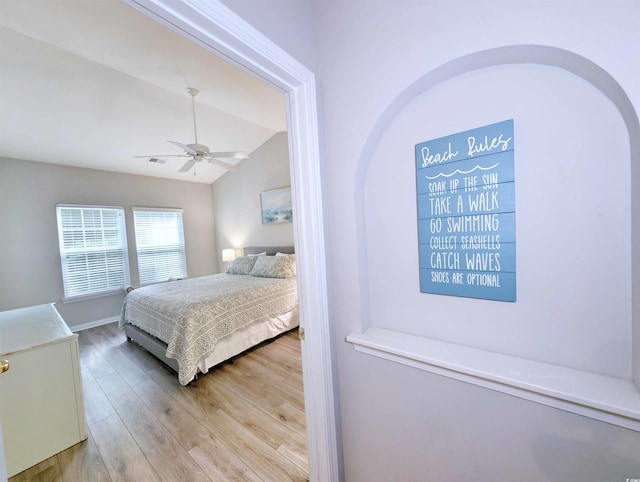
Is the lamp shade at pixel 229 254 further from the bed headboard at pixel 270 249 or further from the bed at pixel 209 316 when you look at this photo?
the bed at pixel 209 316

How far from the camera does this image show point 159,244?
4.75m

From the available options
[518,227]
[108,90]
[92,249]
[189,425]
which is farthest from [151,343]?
[518,227]

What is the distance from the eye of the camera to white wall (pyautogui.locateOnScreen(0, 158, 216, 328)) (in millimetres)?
3250

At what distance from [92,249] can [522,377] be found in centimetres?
542

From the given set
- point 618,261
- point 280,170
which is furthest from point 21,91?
point 618,261

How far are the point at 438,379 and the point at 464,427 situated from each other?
179 mm

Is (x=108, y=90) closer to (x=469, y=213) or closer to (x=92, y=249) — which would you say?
(x=92, y=249)

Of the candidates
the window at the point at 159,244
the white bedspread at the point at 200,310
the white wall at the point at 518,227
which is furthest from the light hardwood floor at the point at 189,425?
the window at the point at 159,244

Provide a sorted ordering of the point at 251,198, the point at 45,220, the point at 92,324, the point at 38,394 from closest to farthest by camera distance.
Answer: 1. the point at 38,394
2. the point at 45,220
3. the point at 92,324
4. the point at 251,198

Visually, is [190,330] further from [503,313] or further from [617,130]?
[617,130]

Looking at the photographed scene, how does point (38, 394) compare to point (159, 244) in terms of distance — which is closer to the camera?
point (38, 394)

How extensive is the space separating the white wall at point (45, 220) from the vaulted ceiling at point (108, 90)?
205 mm

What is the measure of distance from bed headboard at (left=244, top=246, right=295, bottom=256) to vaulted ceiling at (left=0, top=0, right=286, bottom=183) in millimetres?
1943

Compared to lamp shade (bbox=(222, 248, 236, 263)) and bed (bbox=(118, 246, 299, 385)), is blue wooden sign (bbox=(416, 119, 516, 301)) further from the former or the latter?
lamp shade (bbox=(222, 248, 236, 263))
